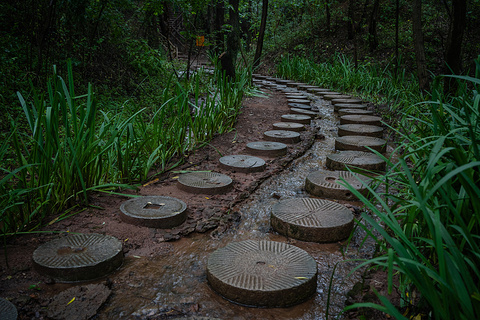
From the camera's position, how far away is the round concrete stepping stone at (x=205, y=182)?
2404 mm

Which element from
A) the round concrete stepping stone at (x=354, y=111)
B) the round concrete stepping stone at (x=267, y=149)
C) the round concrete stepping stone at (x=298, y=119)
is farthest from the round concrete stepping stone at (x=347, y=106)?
the round concrete stepping stone at (x=267, y=149)

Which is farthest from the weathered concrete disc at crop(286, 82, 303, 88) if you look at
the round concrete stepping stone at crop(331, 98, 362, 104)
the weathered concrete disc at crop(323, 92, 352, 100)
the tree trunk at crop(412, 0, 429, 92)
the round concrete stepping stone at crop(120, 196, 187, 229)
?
the round concrete stepping stone at crop(120, 196, 187, 229)

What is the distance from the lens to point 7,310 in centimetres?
118

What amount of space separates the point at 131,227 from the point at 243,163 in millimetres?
1248

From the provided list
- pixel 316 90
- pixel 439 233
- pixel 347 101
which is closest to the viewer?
pixel 439 233

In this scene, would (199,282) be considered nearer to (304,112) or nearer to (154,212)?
(154,212)

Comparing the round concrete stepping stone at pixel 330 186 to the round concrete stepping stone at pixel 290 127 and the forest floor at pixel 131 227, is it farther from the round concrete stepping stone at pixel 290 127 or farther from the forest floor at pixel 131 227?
the round concrete stepping stone at pixel 290 127

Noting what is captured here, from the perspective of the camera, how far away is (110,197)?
7.36 ft

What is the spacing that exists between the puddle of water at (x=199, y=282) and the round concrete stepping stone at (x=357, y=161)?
920 mm

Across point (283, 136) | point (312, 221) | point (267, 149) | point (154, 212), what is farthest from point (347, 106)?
point (154, 212)

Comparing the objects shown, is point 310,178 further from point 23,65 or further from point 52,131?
point 23,65

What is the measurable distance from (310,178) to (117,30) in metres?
4.37

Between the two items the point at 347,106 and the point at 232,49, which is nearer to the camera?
the point at 347,106

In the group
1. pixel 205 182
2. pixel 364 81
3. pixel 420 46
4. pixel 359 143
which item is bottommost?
pixel 205 182
